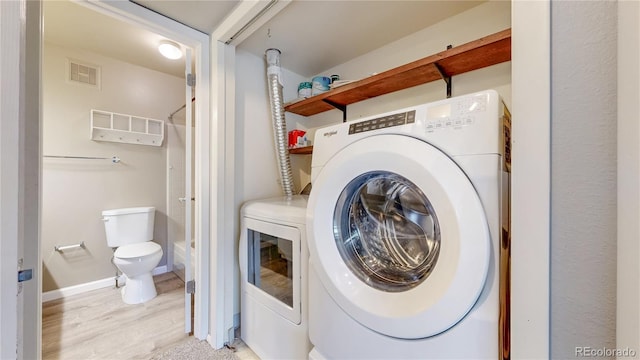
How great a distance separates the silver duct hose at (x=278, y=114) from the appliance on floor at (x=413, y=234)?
726 mm

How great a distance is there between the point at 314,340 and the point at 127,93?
261 centimetres

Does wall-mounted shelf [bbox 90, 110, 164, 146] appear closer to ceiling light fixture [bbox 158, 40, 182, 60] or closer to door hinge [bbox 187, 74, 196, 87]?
ceiling light fixture [bbox 158, 40, 182, 60]

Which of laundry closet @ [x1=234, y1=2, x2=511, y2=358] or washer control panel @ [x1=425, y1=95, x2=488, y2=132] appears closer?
washer control panel @ [x1=425, y1=95, x2=488, y2=132]

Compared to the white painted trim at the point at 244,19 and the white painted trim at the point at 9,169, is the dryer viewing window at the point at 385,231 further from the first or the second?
the white painted trim at the point at 244,19

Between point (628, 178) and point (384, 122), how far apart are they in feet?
1.75

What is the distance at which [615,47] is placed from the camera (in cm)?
39

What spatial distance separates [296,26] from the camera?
1396mm

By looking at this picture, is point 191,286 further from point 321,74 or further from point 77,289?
point 321,74

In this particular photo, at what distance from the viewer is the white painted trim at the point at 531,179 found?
0.45 meters

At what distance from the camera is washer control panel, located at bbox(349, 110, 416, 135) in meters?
0.75

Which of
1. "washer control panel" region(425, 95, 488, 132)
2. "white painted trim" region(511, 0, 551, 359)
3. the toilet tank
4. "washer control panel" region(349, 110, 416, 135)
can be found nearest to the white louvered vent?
the toilet tank

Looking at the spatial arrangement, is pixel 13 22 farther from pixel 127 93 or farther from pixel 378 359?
pixel 127 93

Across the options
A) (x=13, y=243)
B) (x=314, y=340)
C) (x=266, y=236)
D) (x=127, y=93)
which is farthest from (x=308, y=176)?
(x=127, y=93)

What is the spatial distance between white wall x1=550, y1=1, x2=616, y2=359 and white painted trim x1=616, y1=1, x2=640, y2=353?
0.02 m
